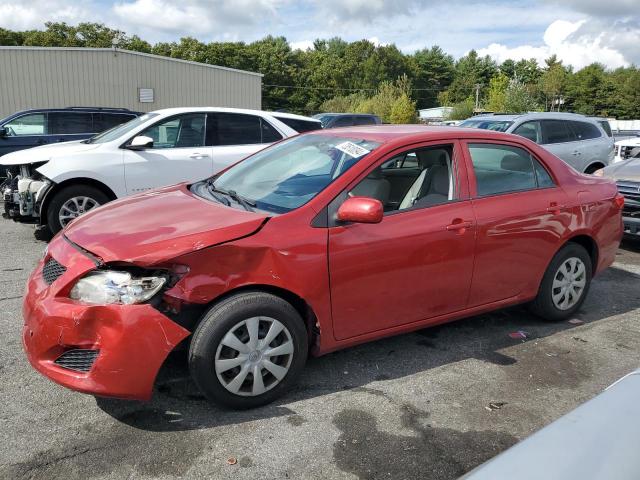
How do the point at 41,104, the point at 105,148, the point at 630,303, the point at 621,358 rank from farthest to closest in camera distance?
the point at 41,104 → the point at 105,148 → the point at 630,303 → the point at 621,358

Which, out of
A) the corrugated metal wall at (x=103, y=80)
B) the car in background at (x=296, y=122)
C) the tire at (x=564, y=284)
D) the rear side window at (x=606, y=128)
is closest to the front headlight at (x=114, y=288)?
the tire at (x=564, y=284)

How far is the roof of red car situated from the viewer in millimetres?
3939

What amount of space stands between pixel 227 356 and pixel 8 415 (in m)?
1.27

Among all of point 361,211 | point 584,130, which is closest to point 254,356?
point 361,211

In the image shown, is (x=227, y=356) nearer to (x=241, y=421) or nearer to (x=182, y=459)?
(x=241, y=421)

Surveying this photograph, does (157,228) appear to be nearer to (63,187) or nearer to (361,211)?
(361,211)

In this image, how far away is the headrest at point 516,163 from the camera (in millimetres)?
4345

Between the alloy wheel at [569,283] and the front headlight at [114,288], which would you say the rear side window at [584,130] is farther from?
the front headlight at [114,288]

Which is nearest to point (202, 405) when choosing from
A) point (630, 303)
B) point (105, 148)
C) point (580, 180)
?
point (580, 180)

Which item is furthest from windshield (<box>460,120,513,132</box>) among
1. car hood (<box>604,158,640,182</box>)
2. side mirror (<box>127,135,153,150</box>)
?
side mirror (<box>127,135,153,150</box>)

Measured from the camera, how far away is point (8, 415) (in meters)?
3.11

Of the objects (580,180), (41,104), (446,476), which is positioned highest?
(41,104)

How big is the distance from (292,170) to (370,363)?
1.45 metres

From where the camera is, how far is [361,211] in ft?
10.6
